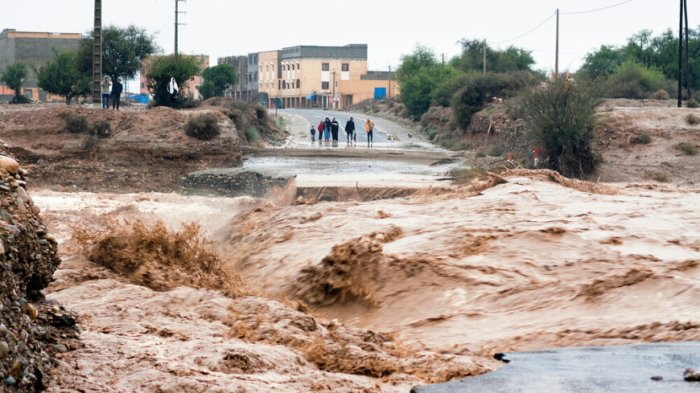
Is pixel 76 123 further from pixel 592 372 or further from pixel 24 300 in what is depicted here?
pixel 24 300

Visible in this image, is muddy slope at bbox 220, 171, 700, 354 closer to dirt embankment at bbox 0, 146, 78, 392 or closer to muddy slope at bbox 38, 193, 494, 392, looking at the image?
muddy slope at bbox 38, 193, 494, 392

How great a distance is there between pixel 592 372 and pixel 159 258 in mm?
6493

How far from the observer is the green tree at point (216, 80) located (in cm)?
9994

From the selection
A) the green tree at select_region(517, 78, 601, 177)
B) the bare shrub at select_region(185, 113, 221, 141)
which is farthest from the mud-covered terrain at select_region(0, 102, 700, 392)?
the bare shrub at select_region(185, 113, 221, 141)

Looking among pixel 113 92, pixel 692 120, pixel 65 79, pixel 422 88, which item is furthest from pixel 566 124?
pixel 422 88

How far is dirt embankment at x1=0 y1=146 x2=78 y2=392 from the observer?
19.6ft

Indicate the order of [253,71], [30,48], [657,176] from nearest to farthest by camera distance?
1. [657,176]
2. [30,48]
3. [253,71]

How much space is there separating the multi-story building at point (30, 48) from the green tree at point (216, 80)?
18.7m

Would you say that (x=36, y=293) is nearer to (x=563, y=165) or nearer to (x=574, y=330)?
(x=574, y=330)

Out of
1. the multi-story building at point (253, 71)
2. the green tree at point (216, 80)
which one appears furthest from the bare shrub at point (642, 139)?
the multi-story building at point (253, 71)

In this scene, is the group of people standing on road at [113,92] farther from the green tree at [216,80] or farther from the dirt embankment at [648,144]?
the green tree at [216,80]

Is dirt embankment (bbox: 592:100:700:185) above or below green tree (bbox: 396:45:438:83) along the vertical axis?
below

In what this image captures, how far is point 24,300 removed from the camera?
6.64 meters

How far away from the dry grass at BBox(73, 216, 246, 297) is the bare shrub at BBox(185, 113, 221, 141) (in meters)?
34.8
